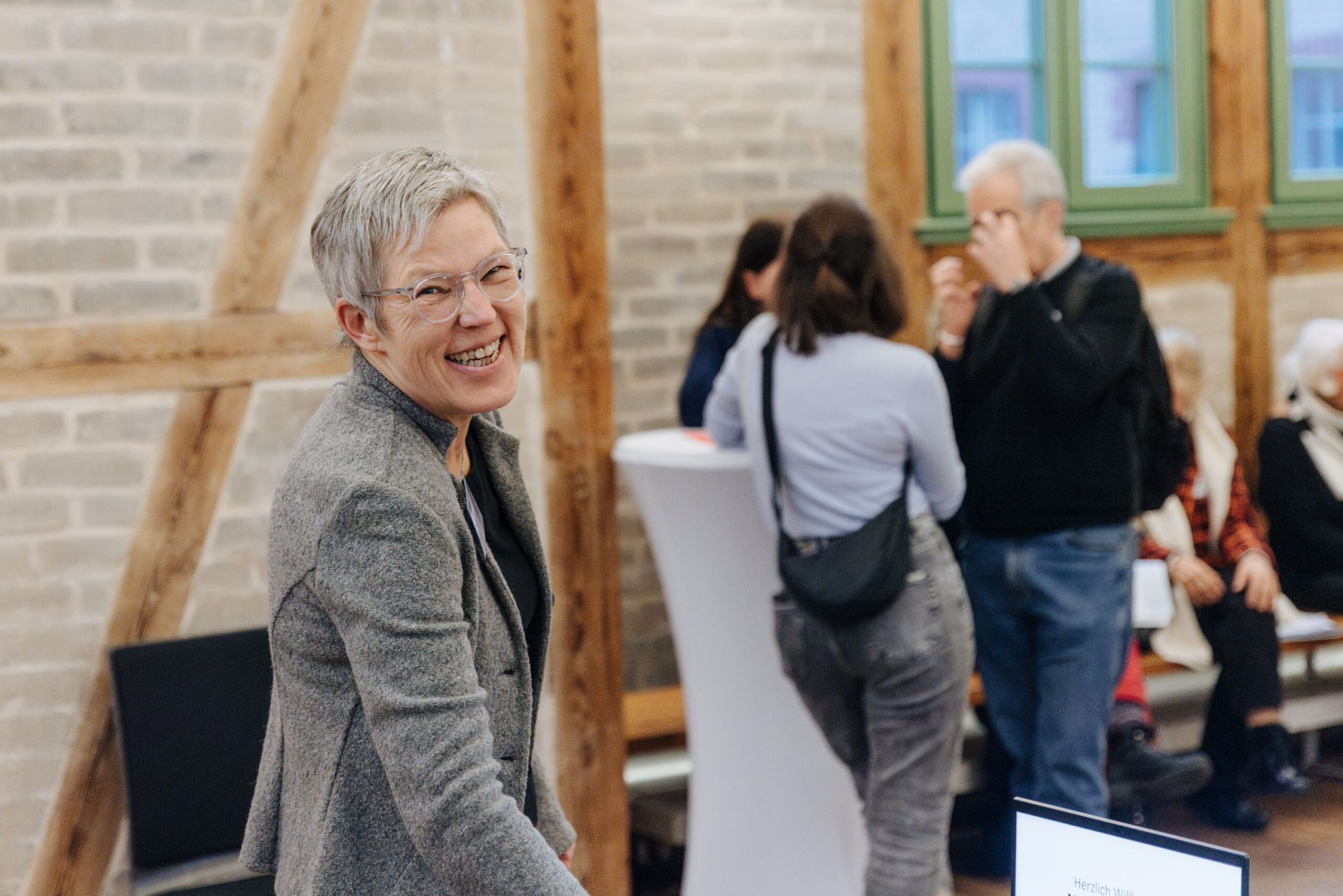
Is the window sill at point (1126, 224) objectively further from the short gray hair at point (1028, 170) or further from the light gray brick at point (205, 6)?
the light gray brick at point (205, 6)

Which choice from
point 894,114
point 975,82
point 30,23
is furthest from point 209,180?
point 975,82

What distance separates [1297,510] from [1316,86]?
2180 millimetres

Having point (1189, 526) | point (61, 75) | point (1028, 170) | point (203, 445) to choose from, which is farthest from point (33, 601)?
point (1189, 526)

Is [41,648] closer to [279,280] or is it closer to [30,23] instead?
[279,280]

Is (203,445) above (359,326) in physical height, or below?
below

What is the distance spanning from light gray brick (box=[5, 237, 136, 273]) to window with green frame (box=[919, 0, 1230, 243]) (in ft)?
9.19

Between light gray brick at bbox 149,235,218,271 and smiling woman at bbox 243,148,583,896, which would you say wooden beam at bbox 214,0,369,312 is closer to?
light gray brick at bbox 149,235,218,271

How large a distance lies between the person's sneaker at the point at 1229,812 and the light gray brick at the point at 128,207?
130 inches

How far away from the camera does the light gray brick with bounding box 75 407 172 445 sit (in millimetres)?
2996

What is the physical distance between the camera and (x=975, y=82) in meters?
5.16

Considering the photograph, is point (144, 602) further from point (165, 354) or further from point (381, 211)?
point (381, 211)

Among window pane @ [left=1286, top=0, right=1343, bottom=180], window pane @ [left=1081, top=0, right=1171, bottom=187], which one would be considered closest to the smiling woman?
window pane @ [left=1081, top=0, right=1171, bottom=187]

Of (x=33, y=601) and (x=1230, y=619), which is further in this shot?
(x=1230, y=619)

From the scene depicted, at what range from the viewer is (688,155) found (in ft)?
15.8
